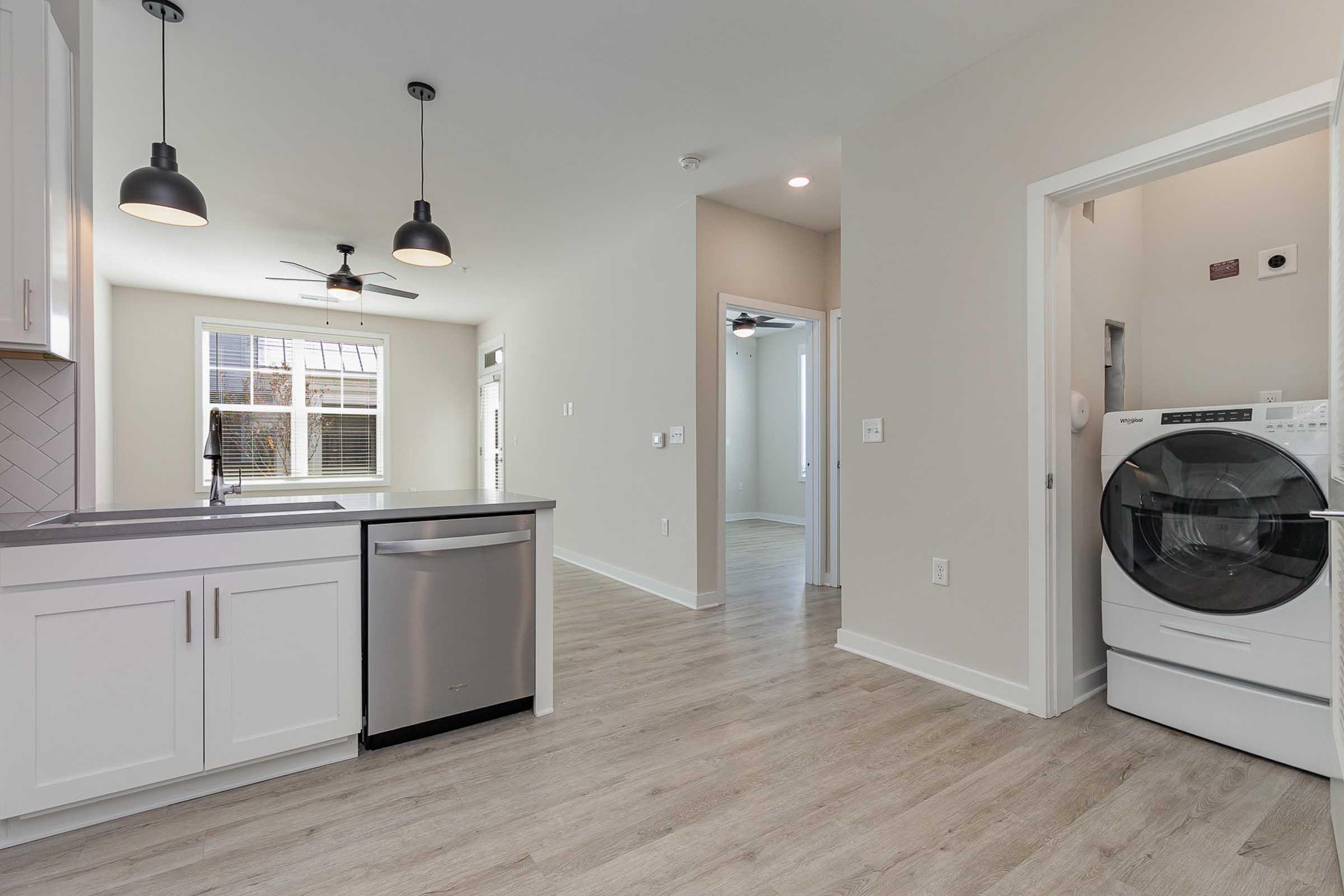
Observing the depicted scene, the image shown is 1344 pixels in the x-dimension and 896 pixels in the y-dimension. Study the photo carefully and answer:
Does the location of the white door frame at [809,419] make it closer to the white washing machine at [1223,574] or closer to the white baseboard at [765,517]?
the white washing machine at [1223,574]

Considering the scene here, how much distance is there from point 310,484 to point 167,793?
6.24m

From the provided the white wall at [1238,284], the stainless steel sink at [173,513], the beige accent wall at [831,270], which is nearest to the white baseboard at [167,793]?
the stainless steel sink at [173,513]

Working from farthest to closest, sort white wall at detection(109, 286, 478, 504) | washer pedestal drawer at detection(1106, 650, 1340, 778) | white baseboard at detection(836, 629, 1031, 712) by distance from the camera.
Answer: white wall at detection(109, 286, 478, 504), white baseboard at detection(836, 629, 1031, 712), washer pedestal drawer at detection(1106, 650, 1340, 778)

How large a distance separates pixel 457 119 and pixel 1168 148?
306 centimetres

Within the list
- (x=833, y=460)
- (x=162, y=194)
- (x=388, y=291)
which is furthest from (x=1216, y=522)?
(x=388, y=291)

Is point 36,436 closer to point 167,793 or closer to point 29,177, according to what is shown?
point 29,177

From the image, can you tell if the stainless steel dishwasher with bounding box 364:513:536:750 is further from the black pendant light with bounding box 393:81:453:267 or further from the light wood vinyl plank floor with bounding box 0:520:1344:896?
the black pendant light with bounding box 393:81:453:267

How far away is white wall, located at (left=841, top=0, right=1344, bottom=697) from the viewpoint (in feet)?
6.86

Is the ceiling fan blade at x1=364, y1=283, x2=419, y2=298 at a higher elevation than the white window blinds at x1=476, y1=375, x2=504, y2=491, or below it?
higher

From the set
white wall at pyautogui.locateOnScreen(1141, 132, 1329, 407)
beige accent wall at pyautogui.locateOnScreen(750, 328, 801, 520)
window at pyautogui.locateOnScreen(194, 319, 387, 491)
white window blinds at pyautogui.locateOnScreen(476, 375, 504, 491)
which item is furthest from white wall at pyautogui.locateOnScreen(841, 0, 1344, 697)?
window at pyautogui.locateOnScreen(194, 319, 387, 491)

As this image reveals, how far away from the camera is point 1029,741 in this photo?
2.28 metres

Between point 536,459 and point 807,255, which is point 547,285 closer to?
point 536,459

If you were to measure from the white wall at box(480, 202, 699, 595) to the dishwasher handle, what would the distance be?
6.29 feet

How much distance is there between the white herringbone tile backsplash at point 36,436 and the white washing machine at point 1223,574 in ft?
12.7
